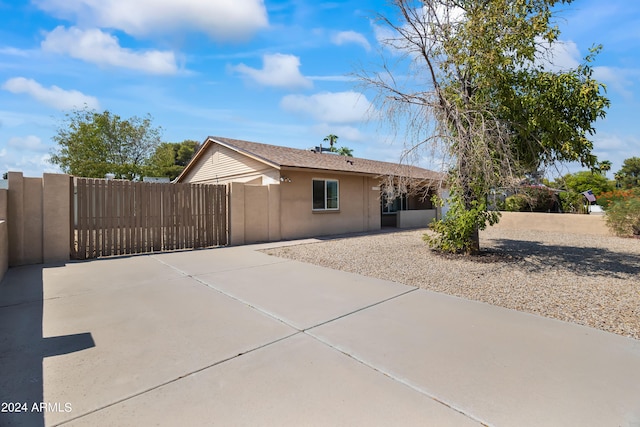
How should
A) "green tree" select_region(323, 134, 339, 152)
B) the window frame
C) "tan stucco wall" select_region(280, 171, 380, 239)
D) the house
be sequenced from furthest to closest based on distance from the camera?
"green tree" select_region(323, 134, 339, 152) → the window frame → "tan stucco wall" select_region(280, 171, 380, 239) → the house

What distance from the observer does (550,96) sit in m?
6.61

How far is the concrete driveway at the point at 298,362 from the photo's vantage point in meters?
2.29

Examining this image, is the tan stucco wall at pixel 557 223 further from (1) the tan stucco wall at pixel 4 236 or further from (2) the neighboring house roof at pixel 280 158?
(1) the tan stucco wall at pixel 4 236

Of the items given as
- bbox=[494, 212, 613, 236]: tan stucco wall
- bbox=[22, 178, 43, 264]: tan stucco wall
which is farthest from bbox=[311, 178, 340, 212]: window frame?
bbox=[494, 212, 613, 236]: tan stucco wall

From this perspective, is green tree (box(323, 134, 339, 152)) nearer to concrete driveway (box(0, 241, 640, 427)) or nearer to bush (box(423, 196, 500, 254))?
bush (box(423, 196, 500, 254))

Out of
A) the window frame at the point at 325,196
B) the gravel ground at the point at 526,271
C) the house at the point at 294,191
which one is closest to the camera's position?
the gravel ground at the point at 526,271

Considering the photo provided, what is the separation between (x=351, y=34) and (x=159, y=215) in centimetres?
784

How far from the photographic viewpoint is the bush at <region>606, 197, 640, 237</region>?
12.7 m

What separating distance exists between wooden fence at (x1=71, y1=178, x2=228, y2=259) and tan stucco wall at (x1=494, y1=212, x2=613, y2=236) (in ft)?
49.1

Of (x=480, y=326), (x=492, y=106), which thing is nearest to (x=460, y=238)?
(x=492, y=106)

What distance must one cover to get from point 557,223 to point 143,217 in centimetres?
1787

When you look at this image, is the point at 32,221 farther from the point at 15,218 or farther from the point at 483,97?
the point at 483,97

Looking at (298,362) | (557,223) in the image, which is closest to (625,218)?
(557,223)

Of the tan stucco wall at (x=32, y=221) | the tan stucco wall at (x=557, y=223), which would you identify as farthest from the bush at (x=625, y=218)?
the tan stucco wall at (x=32, y=221)
